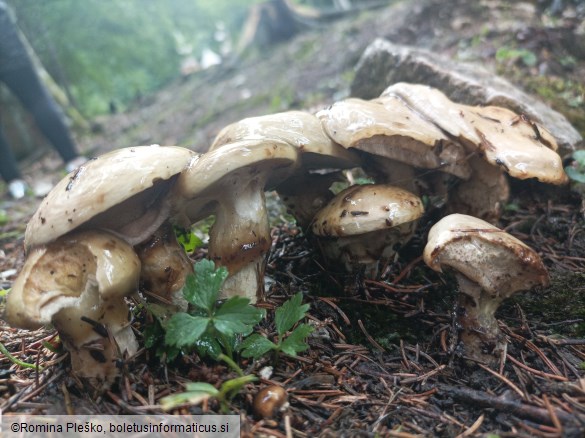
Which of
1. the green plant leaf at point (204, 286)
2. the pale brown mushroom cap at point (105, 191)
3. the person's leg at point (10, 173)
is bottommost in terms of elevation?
the person's leg at point (10, 173)

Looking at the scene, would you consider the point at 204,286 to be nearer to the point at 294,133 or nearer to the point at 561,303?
the point at 294,133

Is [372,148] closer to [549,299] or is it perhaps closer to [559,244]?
[549,299]

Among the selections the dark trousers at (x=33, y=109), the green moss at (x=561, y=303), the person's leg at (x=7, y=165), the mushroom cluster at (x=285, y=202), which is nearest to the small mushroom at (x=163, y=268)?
the mushroom cluster at (x=285, y=202)

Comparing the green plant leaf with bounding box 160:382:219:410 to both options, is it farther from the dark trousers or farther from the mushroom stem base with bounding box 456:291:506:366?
the dark trousers

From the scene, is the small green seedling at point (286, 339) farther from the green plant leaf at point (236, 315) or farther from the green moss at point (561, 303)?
the green moss at point (561, 303)

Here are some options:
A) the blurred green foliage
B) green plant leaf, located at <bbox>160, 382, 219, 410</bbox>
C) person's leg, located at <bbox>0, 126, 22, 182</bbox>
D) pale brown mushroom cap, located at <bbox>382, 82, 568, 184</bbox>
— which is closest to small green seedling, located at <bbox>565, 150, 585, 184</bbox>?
pale brown mushroom cap, located at <bbox>382, 82, 568, 184</bbox>

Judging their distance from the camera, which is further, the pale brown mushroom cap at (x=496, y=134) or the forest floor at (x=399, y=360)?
the pale brown mushroom cap at (x=496, y=134)

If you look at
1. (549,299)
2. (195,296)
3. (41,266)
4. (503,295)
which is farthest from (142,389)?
(549,299)

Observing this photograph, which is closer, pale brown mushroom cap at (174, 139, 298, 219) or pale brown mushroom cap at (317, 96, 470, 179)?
pale brown mushroom cap at (174, 139, 298, 219)
